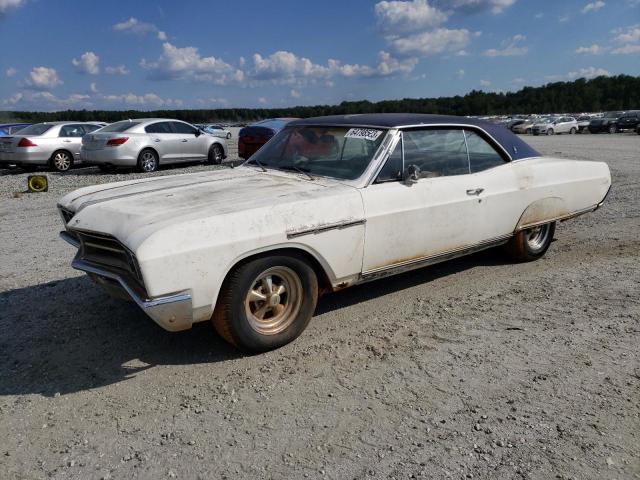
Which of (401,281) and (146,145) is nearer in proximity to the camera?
Answer: (401,281)

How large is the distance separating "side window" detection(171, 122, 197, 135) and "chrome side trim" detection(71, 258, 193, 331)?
487 inches

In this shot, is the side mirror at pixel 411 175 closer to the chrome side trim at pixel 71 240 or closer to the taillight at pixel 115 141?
the chrome side trim at pixel 71 240

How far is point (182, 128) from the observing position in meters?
15.0

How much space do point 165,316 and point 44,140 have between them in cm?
1343

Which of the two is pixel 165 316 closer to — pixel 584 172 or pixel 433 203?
pixel 433 203

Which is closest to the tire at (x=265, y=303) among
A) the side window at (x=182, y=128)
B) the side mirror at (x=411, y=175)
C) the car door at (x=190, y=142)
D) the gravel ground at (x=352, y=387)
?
the gravel ground at (x=352, y=387)

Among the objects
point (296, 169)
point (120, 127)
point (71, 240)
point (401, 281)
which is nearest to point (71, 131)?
point (120, 127)

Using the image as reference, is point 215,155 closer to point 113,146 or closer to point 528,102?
point 113,146

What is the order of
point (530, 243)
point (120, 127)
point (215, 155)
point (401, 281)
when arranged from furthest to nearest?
point (215, 155) < point (120, 127) < point (530, 243) < point (401, 281)

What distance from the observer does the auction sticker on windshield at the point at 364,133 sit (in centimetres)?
423

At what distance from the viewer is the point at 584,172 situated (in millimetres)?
5582

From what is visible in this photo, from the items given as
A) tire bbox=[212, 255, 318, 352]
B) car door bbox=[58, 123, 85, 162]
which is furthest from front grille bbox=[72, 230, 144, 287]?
car door bbox=[58, 123, 85, 162]

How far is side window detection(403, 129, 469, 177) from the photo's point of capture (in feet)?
14.1

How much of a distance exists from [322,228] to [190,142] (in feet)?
40.1
